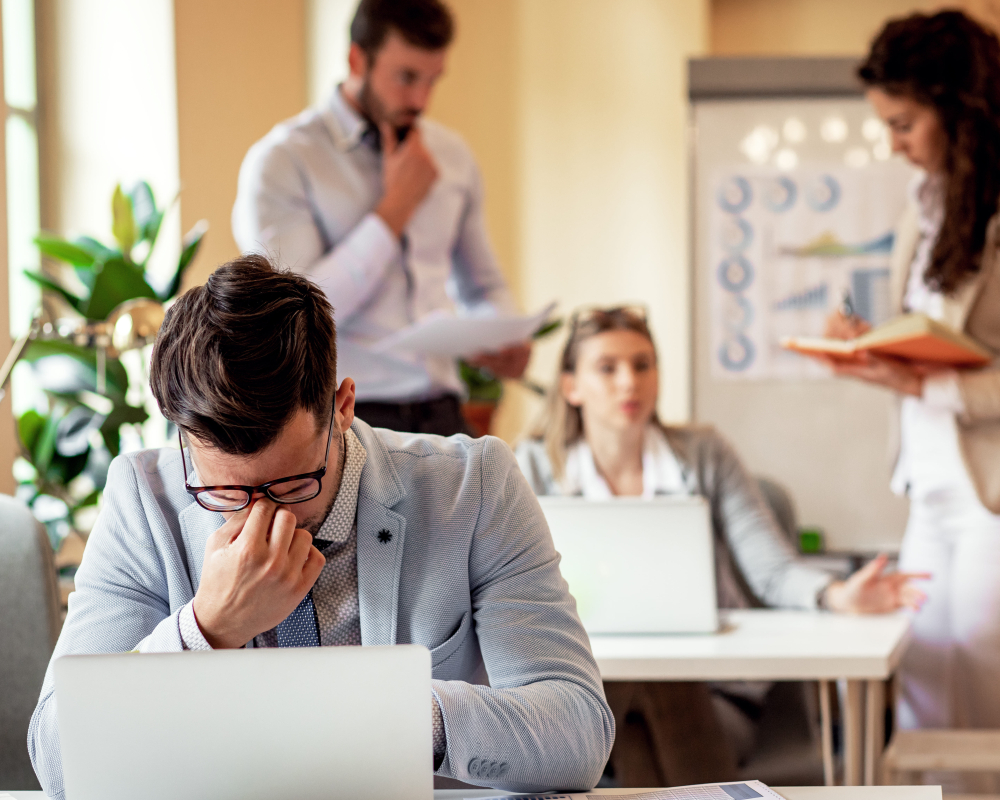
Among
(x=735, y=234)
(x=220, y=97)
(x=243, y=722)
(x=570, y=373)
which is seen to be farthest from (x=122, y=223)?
(x=735, y=234)

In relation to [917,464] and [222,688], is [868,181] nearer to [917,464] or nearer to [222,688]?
[917,464]

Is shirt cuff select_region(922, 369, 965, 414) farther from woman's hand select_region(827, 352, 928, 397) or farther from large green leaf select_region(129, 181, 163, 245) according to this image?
large green leaf select_region(129, 181, 163, 245)

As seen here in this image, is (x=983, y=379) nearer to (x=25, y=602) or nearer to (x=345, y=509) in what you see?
(x=345, y=509)

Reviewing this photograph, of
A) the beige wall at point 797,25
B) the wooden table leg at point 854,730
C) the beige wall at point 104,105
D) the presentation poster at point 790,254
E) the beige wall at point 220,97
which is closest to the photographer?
the wooden table leg at point 854,730

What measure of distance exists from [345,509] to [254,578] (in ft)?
0.58

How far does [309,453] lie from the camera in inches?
42.7

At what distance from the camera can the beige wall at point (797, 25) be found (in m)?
4.88

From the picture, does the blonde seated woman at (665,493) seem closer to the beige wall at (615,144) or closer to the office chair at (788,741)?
the office chair at (788,741)

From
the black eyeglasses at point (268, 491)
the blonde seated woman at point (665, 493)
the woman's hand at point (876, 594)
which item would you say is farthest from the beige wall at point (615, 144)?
the black eyeglasses at point (268, 491)

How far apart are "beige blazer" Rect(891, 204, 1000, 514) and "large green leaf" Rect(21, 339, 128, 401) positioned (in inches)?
73.1

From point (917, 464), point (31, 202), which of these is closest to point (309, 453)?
point (917, 464)

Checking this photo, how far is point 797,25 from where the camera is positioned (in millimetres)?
4953

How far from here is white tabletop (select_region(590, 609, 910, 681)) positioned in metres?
1.67

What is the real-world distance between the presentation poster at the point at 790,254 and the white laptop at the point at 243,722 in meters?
3.15
